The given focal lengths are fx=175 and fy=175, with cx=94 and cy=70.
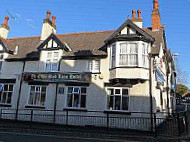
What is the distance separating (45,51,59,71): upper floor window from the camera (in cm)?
1746

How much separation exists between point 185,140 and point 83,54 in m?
10.6

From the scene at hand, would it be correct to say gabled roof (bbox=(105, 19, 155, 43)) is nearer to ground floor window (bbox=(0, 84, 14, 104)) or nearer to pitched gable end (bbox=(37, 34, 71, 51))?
pitched gable end (bbox=(37, 34, 71, 51))

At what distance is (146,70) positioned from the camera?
47.1ft

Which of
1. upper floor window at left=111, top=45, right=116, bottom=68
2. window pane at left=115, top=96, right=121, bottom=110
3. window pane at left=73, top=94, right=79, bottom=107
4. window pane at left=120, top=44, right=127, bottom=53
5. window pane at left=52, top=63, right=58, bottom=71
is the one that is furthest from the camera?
window pane at left=52, top=63, right=58, bottom=71

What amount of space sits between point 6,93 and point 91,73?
9.34 meters

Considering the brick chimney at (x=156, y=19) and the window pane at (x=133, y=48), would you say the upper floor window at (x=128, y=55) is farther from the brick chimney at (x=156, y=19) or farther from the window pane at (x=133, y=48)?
the brick chimney at (x=156, y=19)

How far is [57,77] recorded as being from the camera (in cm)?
1636

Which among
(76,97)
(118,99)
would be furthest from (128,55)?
(76,97)

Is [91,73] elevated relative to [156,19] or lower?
lower

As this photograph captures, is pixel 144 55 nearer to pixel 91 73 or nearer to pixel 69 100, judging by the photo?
pixel 91 73

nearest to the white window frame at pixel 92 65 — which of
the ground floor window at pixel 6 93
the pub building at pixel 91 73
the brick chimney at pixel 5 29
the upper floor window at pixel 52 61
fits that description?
the pub building at pixel 91 73

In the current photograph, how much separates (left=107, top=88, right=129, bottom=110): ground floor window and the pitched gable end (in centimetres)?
655

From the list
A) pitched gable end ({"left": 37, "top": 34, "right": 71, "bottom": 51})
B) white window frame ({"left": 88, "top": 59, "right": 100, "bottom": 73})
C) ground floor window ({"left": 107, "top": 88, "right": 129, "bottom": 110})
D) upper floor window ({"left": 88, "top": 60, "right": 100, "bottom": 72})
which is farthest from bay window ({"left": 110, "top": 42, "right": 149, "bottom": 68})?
pitched gable end ({"left": 37, "top": 34, "right": 71, "bottom": 51})

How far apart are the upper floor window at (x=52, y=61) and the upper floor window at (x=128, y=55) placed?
6.54 meters
